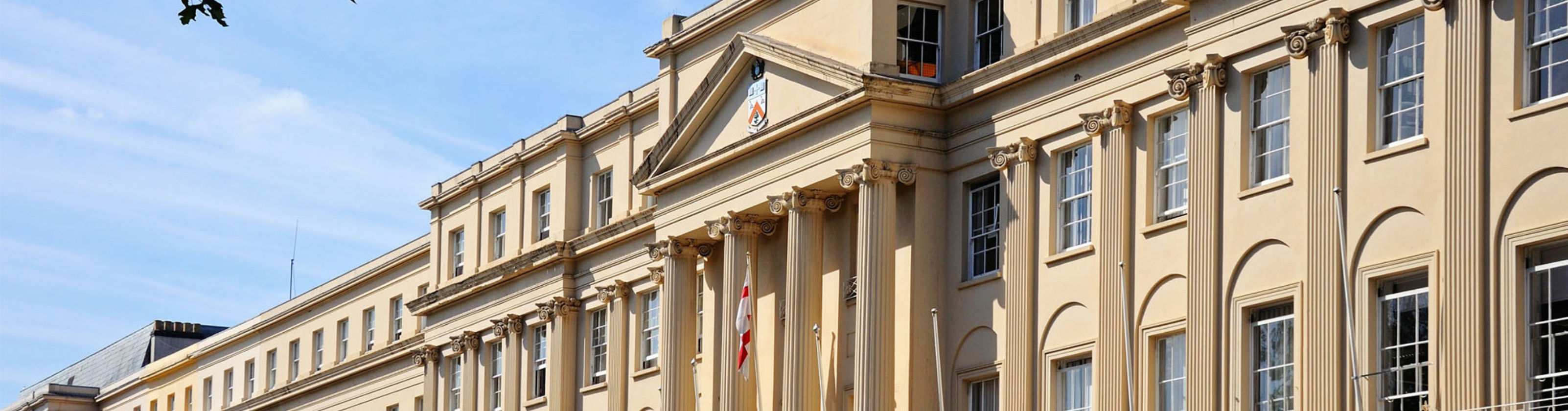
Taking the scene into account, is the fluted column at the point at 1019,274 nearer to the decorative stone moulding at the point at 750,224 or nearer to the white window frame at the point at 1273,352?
the white window frame at the point at 1273,352

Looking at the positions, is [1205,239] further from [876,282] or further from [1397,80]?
[876,282]

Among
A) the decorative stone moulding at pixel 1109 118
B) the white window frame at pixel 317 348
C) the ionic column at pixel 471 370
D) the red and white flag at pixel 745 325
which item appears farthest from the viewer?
the white window frame at pixel 317 348

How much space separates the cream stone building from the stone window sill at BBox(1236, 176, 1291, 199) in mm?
96

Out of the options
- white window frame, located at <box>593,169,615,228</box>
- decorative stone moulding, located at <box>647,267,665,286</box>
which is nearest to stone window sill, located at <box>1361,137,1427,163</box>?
decorative stone moulding, located at <box>647,267,665,286</box>

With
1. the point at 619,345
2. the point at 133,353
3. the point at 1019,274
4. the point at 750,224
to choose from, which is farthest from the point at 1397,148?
the point at 133,353

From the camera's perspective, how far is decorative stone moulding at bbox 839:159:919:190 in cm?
3697

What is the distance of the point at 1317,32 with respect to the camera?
29344 mm

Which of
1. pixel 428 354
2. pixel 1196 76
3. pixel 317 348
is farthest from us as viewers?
pixel 317 348

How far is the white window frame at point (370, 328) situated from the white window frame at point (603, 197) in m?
16.2

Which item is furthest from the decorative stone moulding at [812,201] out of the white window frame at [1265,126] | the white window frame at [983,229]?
the white window frame at [1265,126]

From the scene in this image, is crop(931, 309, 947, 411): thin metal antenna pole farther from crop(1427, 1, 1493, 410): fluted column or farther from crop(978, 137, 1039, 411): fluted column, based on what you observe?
crop(1427, 1, 1493, 410): fluted column

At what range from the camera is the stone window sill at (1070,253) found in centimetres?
3422

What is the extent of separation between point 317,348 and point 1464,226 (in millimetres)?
47286

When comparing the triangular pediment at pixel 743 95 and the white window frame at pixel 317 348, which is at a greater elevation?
the white window frame at pixel 317 348
